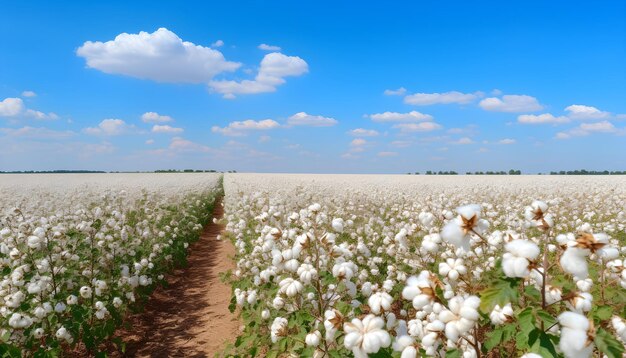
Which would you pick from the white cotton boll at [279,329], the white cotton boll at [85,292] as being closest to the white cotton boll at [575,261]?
the white cotton boll at [279,329]

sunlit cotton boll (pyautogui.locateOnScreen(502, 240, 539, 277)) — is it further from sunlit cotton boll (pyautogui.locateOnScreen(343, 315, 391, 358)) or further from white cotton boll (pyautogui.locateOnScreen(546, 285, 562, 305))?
sunlit cotton boll (pyautogui.locateOnScreen(343, 315, 391, 358))

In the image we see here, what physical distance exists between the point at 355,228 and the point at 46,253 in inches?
252

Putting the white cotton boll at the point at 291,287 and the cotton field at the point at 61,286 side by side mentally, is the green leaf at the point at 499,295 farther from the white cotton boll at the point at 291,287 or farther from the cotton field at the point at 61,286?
the cotton field at the point at 61,286

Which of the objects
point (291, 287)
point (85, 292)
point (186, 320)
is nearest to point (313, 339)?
point (291, 287)

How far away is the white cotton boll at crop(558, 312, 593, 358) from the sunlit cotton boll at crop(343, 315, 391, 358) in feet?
2.68

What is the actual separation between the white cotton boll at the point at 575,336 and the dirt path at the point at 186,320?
17.1ft

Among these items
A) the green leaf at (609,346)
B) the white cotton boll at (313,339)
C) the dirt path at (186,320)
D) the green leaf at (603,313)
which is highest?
the green leaf at (609,346)

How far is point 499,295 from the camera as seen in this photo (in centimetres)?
180

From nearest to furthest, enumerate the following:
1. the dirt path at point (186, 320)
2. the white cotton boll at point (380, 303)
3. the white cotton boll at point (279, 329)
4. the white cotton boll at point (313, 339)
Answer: the white cotton boll at point (380, 303) < the white cotton boll at point (313, 339) < the white cotton boll at point (279, 329) < the dirt path at point (186, 320)

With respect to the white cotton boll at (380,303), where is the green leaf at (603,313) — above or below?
above

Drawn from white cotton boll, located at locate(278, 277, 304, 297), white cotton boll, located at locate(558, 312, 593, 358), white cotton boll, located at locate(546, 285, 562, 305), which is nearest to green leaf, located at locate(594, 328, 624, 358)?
white cotton boll, located at locate(558, 312, 593, 358)

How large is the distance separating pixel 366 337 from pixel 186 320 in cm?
691

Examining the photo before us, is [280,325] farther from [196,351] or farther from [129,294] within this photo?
[129,294]

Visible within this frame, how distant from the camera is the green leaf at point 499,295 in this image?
1.78 metres
